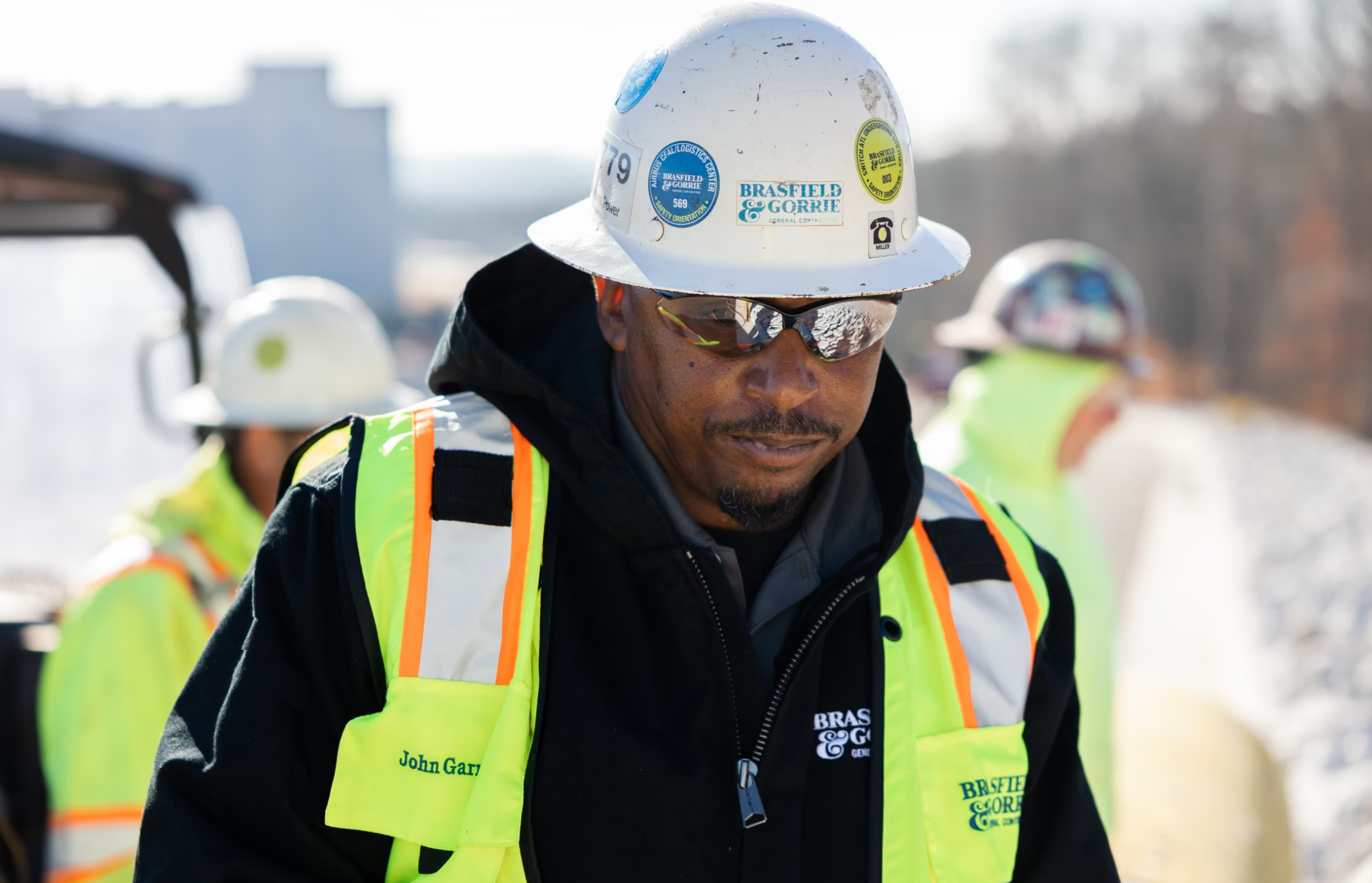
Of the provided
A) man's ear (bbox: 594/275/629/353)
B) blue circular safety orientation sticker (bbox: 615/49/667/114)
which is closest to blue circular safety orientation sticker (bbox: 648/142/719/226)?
blue circular safety orientation sticker (bbox: 615/49/667/114)

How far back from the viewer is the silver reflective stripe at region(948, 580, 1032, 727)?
7.57ft

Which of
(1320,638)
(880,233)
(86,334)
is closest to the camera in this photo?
(880,233)

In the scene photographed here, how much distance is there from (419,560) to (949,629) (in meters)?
0.99

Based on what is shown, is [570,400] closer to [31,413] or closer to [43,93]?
[31,413]

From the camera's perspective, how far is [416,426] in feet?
7.18

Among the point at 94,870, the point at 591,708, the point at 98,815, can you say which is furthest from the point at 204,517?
the point at 591,708

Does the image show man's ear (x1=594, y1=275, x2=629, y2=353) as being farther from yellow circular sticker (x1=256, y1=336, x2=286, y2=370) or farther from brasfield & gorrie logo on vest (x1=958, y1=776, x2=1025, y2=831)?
yellow circular sticker (x1=256, y1=336, x2=286, y2=370)

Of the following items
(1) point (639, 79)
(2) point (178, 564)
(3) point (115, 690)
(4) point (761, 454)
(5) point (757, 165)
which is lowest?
(3) point (115, 690)

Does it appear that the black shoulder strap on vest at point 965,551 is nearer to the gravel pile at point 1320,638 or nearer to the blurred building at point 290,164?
the gravel pile at point 1320,638

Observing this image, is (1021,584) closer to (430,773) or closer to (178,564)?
(430,773)

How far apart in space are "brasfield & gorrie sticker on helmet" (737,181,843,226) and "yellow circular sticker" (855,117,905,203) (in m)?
0.07

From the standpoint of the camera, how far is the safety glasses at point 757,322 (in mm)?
2197

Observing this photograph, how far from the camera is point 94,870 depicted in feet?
10.8

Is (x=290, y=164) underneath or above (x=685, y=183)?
above
